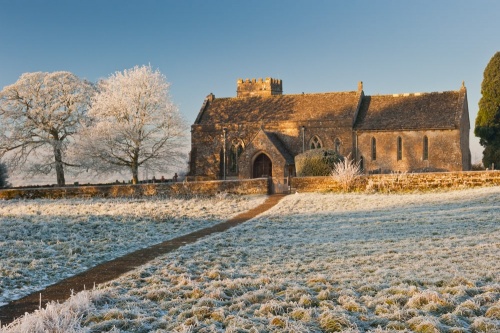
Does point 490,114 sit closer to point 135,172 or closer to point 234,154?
point 234,154

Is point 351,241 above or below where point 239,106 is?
below

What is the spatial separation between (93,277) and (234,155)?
133 ft

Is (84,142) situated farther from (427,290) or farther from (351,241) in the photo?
(427,290)

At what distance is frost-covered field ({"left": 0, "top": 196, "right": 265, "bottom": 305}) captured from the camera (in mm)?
11363

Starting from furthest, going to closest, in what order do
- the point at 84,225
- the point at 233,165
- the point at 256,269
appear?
the point at 233,165, the point at 84,225, the point at 256,269

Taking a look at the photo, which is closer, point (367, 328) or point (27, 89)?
point (367, 328)

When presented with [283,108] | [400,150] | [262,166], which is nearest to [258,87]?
[283,108]

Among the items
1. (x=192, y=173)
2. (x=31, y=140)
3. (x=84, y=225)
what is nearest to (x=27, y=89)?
(x=31, y=140)

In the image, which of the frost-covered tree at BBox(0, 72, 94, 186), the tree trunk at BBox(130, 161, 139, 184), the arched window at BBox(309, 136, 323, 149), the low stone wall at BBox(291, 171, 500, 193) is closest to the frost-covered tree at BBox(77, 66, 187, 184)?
the tree trunk at BBox(130, 161, 139, 184)

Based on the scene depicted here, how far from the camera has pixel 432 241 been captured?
559 inches

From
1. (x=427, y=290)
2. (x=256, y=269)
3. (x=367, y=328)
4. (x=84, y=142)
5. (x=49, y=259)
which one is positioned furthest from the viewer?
(x=84, y=142)

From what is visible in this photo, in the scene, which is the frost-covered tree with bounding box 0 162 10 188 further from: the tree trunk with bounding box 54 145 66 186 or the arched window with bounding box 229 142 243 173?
the arched window with bounding box 229 142 243 173

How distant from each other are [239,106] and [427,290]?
1802 inches

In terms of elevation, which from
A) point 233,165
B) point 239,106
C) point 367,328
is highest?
point 239,106
